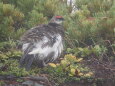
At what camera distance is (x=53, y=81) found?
4.77 meters

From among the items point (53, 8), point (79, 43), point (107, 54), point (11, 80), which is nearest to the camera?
point (11, 80)

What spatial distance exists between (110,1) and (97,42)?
163 centimetres

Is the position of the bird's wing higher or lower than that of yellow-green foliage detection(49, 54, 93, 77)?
higher

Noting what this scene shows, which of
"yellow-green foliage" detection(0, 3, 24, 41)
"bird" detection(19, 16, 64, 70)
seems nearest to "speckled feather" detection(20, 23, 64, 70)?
"bird" detection(19, 16, 64, 70)

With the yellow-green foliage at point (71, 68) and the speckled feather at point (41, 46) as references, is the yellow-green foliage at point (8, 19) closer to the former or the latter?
the speckled feather at point (41, 46)

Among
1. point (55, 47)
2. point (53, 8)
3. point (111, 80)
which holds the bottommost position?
point (111, 80)

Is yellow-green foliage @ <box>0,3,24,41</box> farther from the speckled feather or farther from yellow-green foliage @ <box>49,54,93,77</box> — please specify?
yellow-green foliage @ <box>49,54,93,77</box>

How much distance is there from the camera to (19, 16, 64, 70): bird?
192 inches

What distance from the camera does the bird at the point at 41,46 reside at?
16.0ft

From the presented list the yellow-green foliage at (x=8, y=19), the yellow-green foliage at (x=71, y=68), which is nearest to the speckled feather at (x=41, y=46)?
the yellow-green foliage at (x=71, y=68)

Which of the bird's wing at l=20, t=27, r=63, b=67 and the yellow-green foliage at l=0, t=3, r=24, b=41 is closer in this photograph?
the bird's wing at l=20, t=27, r=63, b=67

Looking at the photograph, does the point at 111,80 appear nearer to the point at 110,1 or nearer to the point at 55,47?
the point at 55,47

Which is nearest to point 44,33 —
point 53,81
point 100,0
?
point 53,81

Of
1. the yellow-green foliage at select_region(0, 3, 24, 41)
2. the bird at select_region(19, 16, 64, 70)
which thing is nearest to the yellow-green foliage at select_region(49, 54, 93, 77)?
the bird at select_region(19, 16, 64, 70)
